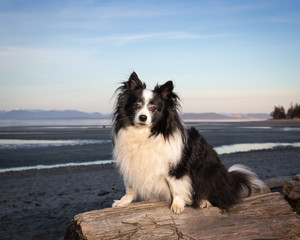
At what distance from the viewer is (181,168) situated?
3660 mm

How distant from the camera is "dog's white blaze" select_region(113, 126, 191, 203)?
3.63m

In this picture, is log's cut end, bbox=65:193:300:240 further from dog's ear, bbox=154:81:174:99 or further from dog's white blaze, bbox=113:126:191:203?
dog's ear, bbox=154:81:174:99

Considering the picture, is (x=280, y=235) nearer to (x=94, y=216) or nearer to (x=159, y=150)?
(x=159, y=150)

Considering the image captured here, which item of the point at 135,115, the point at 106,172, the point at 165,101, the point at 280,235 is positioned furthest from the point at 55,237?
the point at 106,172

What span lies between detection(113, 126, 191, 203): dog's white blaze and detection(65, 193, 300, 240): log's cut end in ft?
0.75

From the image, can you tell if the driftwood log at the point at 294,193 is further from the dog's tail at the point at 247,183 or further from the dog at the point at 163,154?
the dog at the point at 163,154

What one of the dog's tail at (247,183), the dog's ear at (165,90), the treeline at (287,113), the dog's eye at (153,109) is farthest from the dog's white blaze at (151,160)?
the treeline at (287,113)

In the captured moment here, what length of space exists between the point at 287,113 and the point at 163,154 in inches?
2429

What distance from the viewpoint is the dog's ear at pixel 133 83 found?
3.92m

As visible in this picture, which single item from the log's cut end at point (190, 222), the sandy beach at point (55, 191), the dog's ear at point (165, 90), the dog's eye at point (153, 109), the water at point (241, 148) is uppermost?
the dog's ear at point (165, 90)

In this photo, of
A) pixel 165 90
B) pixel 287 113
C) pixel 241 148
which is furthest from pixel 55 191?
pixel 287 113

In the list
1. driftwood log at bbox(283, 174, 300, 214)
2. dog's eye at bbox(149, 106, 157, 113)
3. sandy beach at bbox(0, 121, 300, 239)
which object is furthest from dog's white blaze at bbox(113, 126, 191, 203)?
sandy beach at bbox(0, 121, 300, 239)

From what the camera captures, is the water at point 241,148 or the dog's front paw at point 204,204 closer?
the dog's front paw at point 204,204

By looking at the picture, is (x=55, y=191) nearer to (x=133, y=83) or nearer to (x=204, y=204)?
(x=133, y=83)
